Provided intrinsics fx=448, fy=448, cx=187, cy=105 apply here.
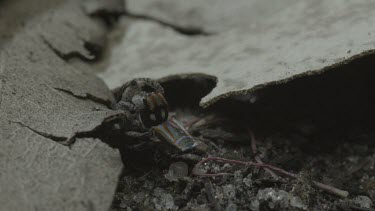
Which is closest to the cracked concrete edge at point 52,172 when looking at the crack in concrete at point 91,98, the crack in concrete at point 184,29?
the crack in concrete at point 91,98

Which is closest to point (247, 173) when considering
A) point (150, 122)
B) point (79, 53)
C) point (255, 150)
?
point (255, 150)

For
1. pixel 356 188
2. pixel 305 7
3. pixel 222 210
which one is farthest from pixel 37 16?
pixel 356 188

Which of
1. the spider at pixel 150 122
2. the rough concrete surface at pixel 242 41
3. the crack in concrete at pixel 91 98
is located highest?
the rough concrete surface at pixel 242 41

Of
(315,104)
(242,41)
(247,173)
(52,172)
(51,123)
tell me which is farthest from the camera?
(242,41)

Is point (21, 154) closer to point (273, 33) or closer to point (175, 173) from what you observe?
point (175, 173)

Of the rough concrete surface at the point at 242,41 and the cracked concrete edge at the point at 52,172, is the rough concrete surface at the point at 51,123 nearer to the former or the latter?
the cracked concrete edge at the point at 52,172

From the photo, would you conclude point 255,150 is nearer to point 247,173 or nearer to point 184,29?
point 247,173
